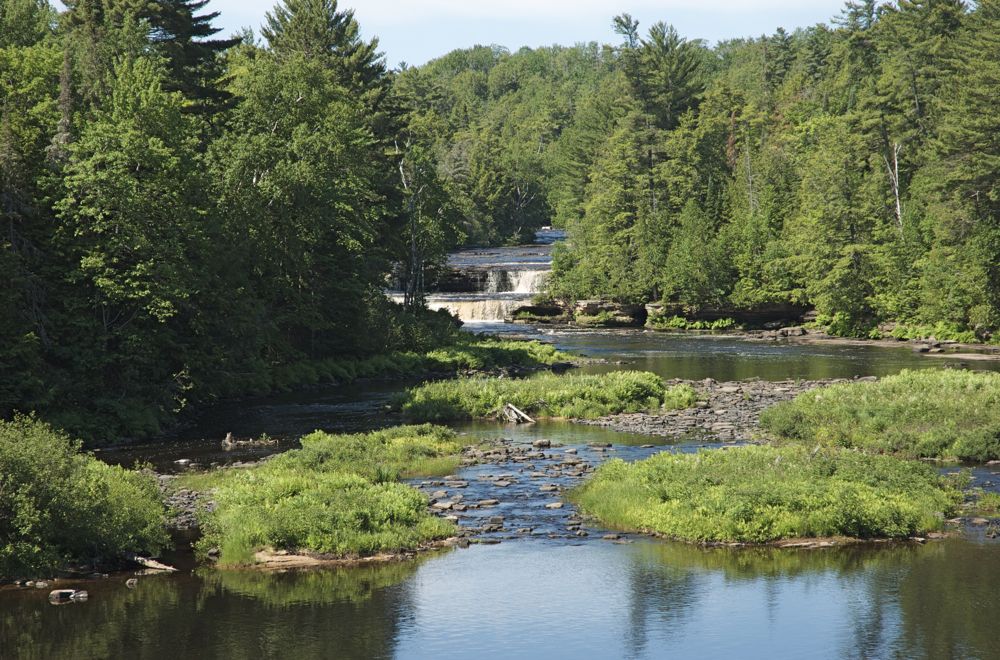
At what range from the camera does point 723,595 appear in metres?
23.5

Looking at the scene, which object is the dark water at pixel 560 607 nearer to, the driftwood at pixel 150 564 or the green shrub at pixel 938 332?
the driftwood at pixel 150 564

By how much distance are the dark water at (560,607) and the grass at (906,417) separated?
30.3 feet

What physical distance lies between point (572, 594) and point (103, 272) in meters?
28.9

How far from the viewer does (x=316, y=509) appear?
1090 inches

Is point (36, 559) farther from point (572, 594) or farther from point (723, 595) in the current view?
point (723, 595)

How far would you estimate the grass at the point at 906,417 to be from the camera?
3603cm

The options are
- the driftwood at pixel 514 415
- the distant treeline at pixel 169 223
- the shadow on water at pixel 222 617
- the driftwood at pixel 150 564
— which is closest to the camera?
the shadow on water at pixel 222 617

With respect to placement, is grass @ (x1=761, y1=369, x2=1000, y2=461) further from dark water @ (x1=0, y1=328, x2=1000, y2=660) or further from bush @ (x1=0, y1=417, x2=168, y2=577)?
bush @ (x1=0, y1=417, x2=168, y2=577)

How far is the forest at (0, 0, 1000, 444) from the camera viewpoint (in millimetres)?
44531

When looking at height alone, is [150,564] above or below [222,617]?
above

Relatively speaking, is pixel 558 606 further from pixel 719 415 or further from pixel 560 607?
pixel 719 415

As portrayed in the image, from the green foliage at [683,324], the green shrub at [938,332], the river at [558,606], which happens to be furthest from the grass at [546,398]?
the green foliage at [683,324]

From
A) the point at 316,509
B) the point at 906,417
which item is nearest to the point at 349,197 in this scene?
the point at 906,417

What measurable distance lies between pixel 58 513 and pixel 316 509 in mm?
6324
